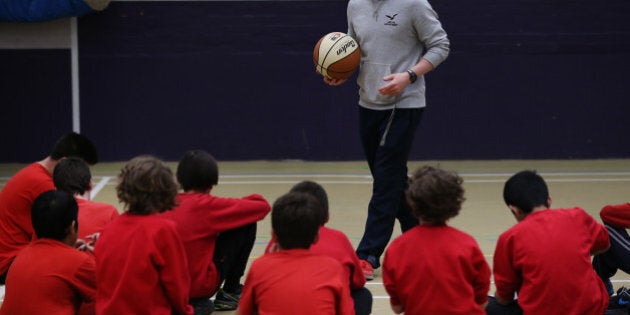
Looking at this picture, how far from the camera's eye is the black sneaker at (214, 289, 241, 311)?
17.2 feet

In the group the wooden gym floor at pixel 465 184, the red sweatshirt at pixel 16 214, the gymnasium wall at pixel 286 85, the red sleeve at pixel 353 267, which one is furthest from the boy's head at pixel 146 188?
the gymnasium wall at pixel 286 85

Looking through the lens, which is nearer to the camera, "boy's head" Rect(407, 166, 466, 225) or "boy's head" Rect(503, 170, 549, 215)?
"boy's head" Rect(407, 166, 466, 225)

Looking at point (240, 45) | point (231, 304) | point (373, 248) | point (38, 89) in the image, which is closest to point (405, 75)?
point (373, 248)

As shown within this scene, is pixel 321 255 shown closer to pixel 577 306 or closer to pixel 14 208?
pixel 577 306

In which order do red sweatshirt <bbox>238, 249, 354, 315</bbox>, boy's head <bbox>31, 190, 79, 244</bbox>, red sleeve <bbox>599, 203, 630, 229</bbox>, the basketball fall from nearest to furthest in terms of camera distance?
red sweatshirt <bbox>238, 249, 354, 315</bbox> < boy's head <bbox>31, 190, 79, 244</bbox> < red sleeve <bbox>599, 203, 630, 229</bbox> < the basketball

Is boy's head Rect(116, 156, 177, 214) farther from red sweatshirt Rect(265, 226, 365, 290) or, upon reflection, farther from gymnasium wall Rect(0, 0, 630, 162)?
gymnasium wall Rect(0, 0, 630, 162)

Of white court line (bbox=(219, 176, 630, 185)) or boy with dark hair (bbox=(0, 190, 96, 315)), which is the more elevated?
boy with dark hair (bbox=(0, 190, 96, 315))

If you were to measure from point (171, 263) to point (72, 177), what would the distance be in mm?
1011

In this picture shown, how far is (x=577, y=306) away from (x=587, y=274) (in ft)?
0.50

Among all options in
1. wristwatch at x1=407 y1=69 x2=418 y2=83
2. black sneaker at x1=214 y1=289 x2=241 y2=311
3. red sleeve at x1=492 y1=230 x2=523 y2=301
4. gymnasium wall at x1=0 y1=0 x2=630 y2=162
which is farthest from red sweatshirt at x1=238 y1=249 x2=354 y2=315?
gymnasium wall at x1=0 y1=0 x2=630 y2=162

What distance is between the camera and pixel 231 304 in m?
5.26

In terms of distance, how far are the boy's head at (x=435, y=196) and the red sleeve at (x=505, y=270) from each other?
295mm

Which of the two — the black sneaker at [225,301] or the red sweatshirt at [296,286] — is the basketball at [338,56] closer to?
the black sneaker at [225,301]

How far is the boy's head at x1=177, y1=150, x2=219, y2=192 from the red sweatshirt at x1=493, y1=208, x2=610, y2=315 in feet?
4.96
